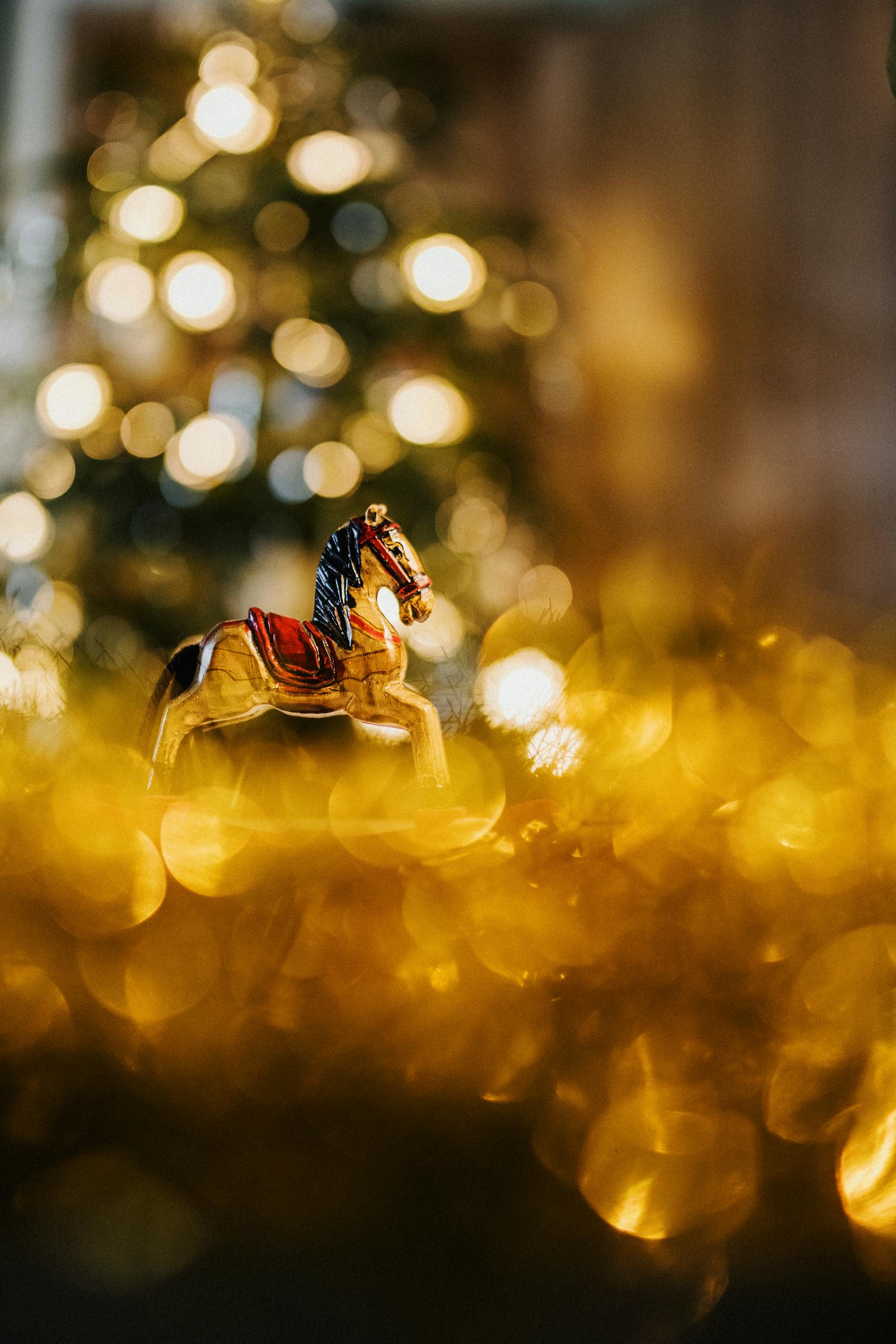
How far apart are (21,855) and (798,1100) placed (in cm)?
34

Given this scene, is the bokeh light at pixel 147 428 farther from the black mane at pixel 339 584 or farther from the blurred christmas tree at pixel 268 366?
the black mane at pixel 339 584

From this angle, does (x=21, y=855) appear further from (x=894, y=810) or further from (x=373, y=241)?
(x=373, y=241)

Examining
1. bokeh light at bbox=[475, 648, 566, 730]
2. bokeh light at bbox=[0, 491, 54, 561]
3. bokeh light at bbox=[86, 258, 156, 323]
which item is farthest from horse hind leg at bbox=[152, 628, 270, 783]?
bokeh light at bbox=[86, 258, 156, 323]

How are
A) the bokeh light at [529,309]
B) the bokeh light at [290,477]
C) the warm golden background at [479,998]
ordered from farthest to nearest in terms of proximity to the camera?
the bokeh light at [529,309] < the bokeh light at [290,477] < the warm golden background at [479,998]

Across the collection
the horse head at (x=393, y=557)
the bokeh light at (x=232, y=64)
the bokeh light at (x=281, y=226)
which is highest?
the bokeh light at (x=232, y=64)

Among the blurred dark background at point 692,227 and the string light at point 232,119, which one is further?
the blurred dark background at point 692,227

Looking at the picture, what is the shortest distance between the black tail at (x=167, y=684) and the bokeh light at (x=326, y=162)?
3.15 feet

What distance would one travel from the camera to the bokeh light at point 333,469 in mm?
1183

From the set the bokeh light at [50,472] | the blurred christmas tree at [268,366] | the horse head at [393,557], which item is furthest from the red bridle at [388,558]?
the bokeh light at [50,472]

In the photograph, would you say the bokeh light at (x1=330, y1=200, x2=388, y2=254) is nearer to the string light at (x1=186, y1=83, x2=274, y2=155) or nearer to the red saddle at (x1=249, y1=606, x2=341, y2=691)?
the string light at (x1=186, y1=83, x2=274, y2=155)

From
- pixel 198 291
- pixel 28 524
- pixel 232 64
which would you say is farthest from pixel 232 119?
pixel 28 524

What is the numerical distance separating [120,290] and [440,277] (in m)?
0.44

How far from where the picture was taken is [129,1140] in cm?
36

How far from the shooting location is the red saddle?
0.43 meters
